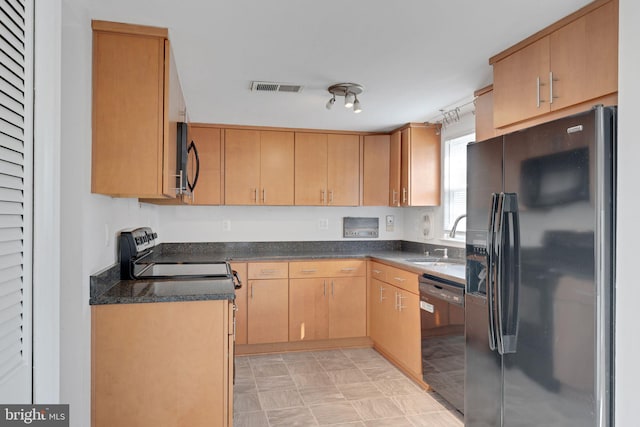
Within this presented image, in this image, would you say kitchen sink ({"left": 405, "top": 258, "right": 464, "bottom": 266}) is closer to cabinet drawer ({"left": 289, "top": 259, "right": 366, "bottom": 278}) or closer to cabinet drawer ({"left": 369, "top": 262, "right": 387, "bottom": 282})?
cabinet drawer ({"left": 369, "top": 262, "right": 387, "bottom": 282})

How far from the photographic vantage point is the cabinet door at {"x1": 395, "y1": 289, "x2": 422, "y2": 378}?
3236 mm

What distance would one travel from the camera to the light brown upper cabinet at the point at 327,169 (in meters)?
4.41

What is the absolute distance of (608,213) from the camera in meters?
1.51

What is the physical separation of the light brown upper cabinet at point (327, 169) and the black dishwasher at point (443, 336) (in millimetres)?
1604

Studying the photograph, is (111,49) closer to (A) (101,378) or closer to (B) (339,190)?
(A) (101,378)

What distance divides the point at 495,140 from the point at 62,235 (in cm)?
208

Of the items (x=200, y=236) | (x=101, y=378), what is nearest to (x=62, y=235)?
(x=101, y=378)

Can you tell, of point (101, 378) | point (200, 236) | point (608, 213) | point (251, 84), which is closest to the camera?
point (608, 213)

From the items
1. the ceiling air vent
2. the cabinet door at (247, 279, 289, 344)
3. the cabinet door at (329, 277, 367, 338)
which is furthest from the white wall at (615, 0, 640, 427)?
the cabinet door at (247, 279, 289, 344)

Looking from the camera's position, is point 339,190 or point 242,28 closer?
point 242,28

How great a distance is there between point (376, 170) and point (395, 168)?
0.76 ft

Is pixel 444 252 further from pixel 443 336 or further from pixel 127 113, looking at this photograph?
pixel 127 113

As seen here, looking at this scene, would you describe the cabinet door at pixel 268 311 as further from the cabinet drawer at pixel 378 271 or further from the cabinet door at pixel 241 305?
the cabinet drawer at pixel 378 271

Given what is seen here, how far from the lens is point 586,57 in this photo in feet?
6.10
